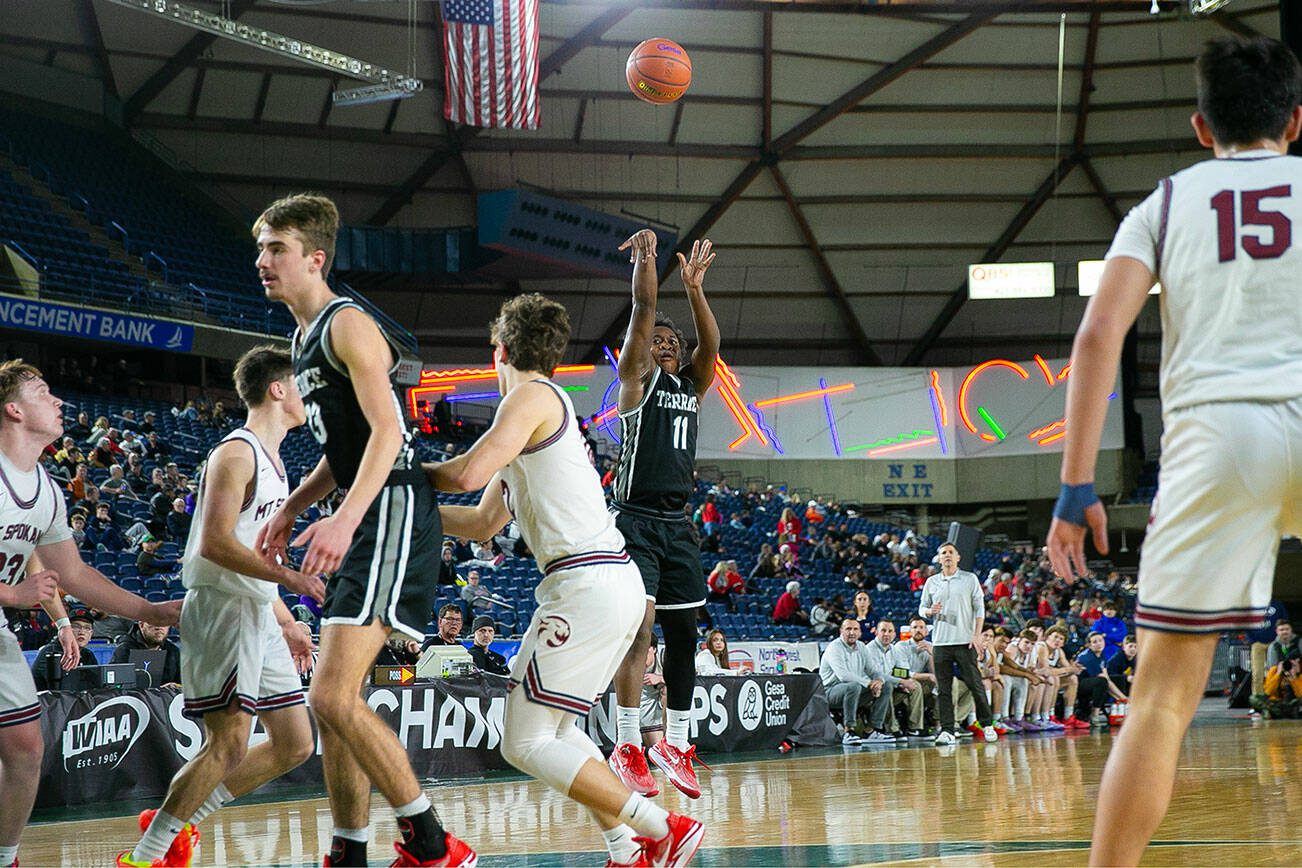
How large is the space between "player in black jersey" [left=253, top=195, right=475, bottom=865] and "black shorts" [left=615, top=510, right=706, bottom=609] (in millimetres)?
2384

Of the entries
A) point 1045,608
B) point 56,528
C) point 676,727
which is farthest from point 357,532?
point 1045,608

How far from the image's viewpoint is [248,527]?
4.85 m

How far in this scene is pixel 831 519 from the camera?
30625mm

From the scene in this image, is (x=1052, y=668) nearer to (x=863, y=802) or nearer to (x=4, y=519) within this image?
(x=863, y=802)

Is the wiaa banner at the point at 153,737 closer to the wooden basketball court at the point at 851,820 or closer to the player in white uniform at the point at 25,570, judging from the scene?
the wooden basketball court at the point at 851,820

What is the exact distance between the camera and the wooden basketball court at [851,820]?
5.09m

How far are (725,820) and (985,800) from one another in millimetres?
1556

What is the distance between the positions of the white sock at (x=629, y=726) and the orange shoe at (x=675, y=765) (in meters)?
0.20

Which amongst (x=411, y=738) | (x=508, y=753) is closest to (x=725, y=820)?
(x=508, y=753)

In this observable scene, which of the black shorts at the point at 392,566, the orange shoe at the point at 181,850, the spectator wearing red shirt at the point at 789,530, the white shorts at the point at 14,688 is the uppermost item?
the spectator wearing red shirt at the point at 789,530

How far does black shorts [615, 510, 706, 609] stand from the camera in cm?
649

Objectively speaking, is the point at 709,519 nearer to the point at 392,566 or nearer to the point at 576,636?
the point at 576,636

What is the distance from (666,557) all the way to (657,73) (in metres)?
6.81

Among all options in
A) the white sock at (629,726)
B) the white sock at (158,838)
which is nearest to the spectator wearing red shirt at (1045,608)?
the white sock at (629,726)
